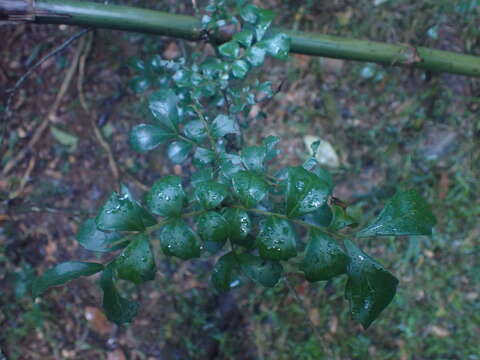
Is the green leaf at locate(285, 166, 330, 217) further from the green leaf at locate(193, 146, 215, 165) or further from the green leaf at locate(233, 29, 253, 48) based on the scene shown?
the green leaf at locate(233, 29, 253, 48)

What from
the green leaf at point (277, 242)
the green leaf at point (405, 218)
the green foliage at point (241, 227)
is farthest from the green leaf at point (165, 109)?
the green leaf at point (405, 218)

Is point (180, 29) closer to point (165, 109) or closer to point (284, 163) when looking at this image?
point (165, 109)

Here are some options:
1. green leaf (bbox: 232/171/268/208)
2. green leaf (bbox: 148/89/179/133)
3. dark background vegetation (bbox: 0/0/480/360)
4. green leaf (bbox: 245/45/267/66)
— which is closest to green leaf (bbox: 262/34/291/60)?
green leaf (bbox: 245/45/267/66)

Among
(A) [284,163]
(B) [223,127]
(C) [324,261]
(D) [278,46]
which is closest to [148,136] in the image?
(B) [223,127]

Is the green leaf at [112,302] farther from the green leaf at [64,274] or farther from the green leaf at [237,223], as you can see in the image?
the green leaf at [237,223]

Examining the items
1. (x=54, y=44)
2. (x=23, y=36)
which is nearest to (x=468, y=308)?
(x=54, y=44)

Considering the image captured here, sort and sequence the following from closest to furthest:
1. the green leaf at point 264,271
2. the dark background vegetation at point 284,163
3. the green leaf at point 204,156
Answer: the green leaf at point 264,271 < the green leaf at point 204,156 < the dark background vegetation at point 284,163
